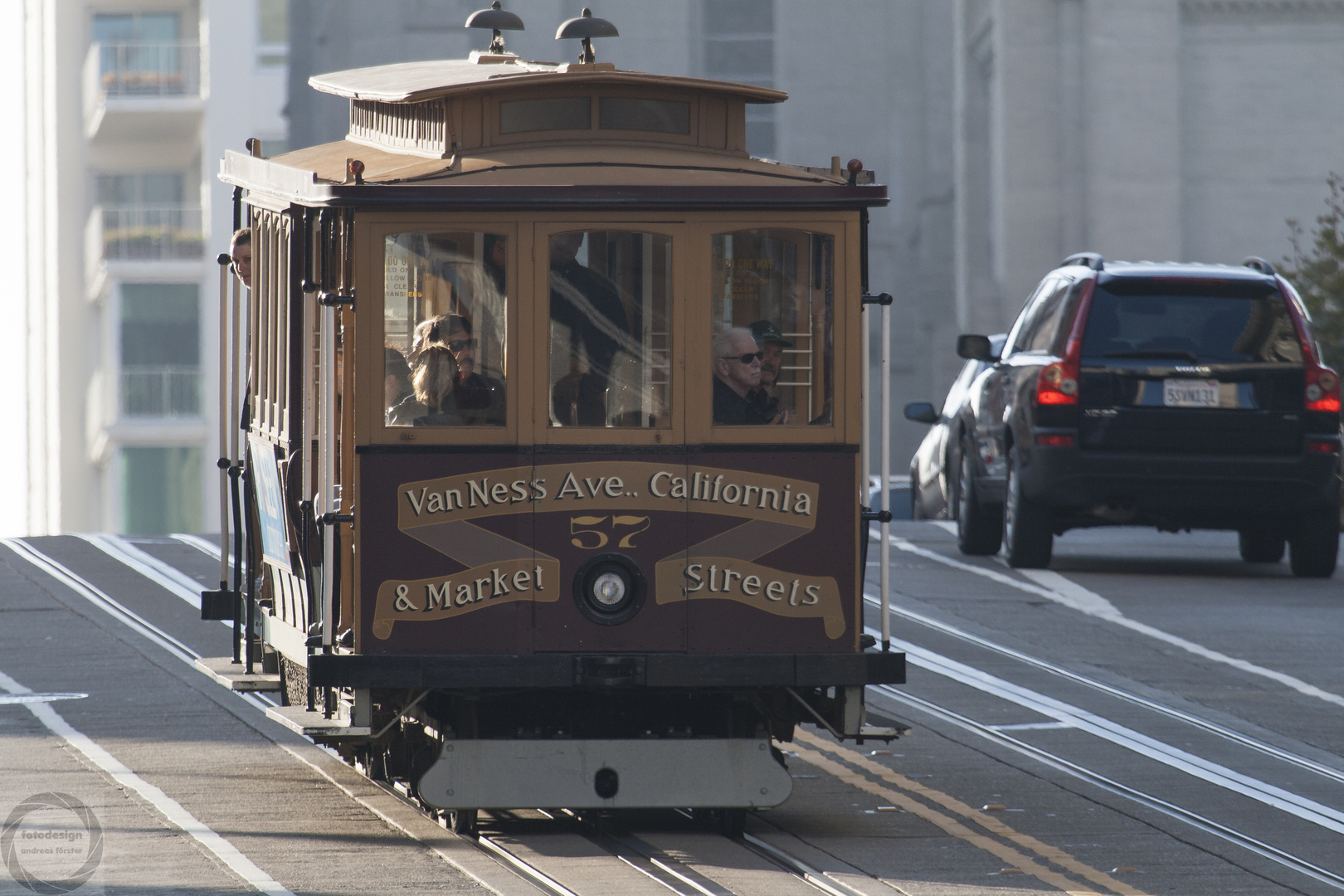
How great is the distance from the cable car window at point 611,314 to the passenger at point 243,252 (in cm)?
248

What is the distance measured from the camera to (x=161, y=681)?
41.5 ft

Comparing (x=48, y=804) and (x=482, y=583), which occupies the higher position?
(x=482, y=583)

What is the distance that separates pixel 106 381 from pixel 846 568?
3679 centimetres

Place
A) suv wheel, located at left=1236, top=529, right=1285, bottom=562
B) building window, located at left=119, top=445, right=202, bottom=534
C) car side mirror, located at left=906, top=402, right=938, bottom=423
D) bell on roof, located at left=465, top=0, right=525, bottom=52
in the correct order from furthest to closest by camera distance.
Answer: building window, located at left=119, top=445, right=202, bottom=534
car side mirror, located at left=906, top=402, right=938, bottom=423
suv wheel, located at left=1236, top=529, right=1285, bottom=562
bell on roof, located at left=465, top=0, right=525, bottom=52

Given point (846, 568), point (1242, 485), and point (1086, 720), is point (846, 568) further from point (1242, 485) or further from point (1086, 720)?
point (1242, 485)

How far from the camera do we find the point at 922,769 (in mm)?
10281

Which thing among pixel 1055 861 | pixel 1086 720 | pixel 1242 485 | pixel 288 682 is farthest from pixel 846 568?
pixel 1242 485

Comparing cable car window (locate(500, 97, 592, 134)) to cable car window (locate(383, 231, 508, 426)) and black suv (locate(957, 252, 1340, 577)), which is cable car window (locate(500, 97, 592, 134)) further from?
black suv (locate(957, 252, 1340, 577))

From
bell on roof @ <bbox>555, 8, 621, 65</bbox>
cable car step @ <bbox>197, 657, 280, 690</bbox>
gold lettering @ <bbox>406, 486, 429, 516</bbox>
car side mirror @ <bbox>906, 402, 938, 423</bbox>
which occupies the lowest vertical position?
cable car step @ <bbox>197, 657, 280, 690</bbox>

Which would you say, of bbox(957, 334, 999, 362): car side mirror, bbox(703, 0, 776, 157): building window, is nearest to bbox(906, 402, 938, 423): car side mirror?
bbox(957, 334, 999, 362): car side mirror

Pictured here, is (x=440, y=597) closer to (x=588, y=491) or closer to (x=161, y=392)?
(x=588, y=491)

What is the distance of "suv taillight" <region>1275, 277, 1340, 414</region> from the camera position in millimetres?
15344

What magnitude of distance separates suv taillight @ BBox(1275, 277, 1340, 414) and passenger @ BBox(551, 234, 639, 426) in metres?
8.27

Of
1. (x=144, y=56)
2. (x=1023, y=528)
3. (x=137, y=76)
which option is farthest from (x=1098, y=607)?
(x=144, y=56)
